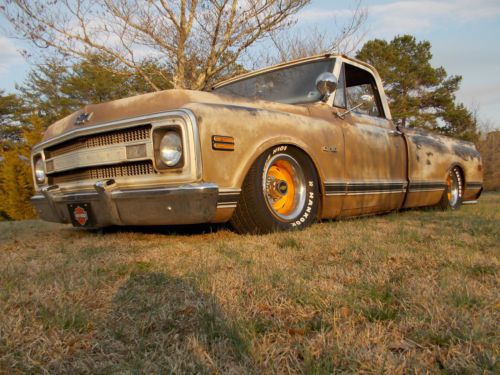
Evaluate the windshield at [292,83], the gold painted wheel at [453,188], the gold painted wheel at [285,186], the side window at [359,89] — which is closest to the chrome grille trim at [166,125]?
the gold painted wheel at [285,186]

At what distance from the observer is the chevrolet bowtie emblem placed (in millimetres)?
3295

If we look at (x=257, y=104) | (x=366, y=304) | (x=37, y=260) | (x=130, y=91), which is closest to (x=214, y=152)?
(x=257, y=104)

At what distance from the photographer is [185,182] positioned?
2.75 metres

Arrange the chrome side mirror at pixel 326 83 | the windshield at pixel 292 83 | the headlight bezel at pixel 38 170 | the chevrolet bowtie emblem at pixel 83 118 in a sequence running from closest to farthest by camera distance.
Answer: the chevrolet bowtie emblem at pixel 83 118, the chrome side mirror at pixel 326 83, the headlight bezel at pixel 38 170, the windshield at pixel 292 83

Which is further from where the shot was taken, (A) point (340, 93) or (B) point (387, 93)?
(B) point (387, 93)

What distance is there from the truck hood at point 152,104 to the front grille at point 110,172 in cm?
35

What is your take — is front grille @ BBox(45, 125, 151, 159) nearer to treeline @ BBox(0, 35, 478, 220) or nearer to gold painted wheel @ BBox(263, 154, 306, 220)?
gold painted wheel @ BBox(263, 154, 306, 220)

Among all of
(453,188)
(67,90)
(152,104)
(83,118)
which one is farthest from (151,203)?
(67,90)

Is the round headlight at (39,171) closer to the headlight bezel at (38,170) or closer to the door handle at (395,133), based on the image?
Result: the headlight bezel at (38,170)

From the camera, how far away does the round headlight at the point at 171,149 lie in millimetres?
2813

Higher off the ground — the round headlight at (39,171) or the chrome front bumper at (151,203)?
the round headlight at (39,171)

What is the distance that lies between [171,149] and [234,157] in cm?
45

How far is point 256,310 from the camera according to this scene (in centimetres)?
150

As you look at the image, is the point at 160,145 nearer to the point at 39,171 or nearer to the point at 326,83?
the point at 326,83
